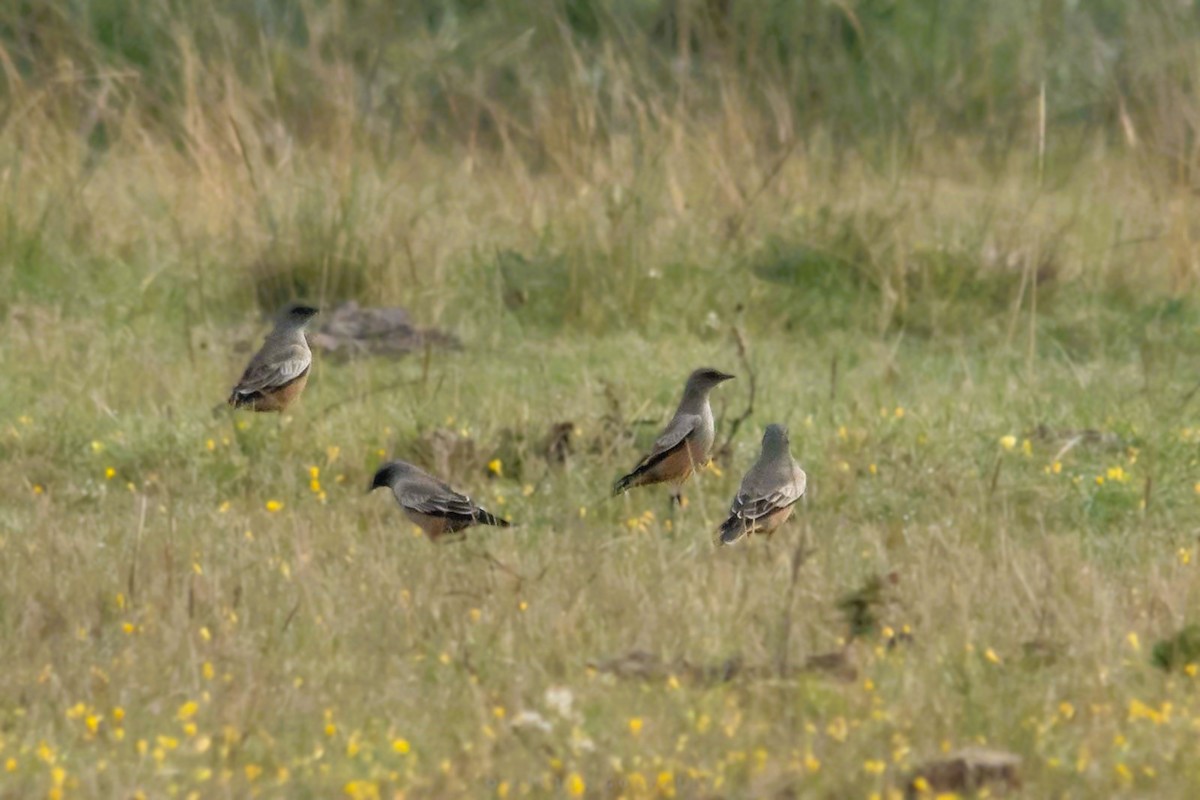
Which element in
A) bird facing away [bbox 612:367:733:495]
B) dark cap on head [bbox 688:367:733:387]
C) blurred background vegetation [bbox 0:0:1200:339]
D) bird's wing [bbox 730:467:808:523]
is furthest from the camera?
blurred background vegetation [bbox 0:0:1200:339]

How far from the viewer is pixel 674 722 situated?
4559 mm

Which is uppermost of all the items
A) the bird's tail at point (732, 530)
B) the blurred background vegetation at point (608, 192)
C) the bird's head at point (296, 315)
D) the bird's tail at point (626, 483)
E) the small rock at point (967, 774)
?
the small rock at point (967, 774)

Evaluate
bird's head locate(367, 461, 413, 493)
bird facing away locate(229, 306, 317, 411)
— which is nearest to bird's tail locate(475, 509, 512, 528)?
bird's head locate(367, 461, 413, 493)

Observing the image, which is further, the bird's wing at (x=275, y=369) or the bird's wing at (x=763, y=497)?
the bird's wing at (x=275, y=369)

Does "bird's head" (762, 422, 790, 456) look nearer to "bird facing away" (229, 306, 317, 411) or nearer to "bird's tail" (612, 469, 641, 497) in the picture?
"bird's tail" (612, 469, 641, 497)

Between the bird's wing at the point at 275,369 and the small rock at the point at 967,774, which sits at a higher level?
the small rock at the point at 967,774

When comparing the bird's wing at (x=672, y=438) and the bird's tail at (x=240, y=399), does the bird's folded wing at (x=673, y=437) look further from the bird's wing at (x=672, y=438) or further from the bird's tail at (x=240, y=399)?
the bird's tail at (x=240, y=399)

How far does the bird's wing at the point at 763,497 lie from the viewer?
6.15 m

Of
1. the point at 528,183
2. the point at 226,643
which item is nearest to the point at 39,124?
the point at 528,183

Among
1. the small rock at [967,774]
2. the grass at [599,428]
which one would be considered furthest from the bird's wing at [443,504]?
the small rock at [967,774]

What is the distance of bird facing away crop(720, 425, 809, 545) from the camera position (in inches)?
242

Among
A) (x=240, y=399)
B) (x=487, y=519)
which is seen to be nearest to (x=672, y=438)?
(x=487, y=519)

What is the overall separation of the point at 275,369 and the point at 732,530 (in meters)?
1.82

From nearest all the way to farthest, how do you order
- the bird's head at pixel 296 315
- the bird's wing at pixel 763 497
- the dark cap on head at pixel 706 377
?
the bird's wing at pixel 763 497 → the dark cap on head at pixel 706 377 → the bird's head at pixel 296 315
